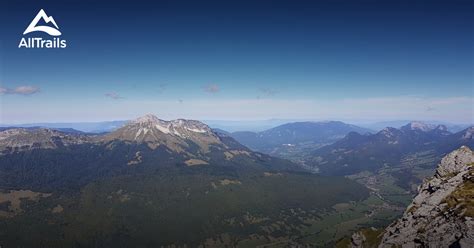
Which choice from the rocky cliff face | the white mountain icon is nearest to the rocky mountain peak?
the rocky cliff face

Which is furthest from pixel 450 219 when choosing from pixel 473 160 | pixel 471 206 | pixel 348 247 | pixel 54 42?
pixel 54 42

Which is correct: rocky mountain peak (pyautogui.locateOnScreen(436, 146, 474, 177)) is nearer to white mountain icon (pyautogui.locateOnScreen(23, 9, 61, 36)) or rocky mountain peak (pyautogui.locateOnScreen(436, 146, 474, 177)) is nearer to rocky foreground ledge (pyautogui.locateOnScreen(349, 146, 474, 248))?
rocky foreground ledge (pyautogui.locateOnScreen(349, 146, 474, 248))

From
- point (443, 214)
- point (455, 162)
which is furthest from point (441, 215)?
point (455, 162)

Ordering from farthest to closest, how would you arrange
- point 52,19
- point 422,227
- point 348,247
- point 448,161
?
1. point 348,247
2. point 448,161
3. point 52,19
4. point 422,227

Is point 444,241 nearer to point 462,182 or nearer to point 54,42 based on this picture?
point 462,182

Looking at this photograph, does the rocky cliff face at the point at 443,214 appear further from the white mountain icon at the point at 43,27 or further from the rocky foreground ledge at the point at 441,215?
the white mountain icon at the point at 43,27

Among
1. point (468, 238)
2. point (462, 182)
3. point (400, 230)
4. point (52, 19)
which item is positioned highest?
point (52, 19)

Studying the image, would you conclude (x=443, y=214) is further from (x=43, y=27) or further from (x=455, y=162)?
(x=43, y=27)

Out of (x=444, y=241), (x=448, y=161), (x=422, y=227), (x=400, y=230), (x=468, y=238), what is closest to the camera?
(x=468, y=238)
